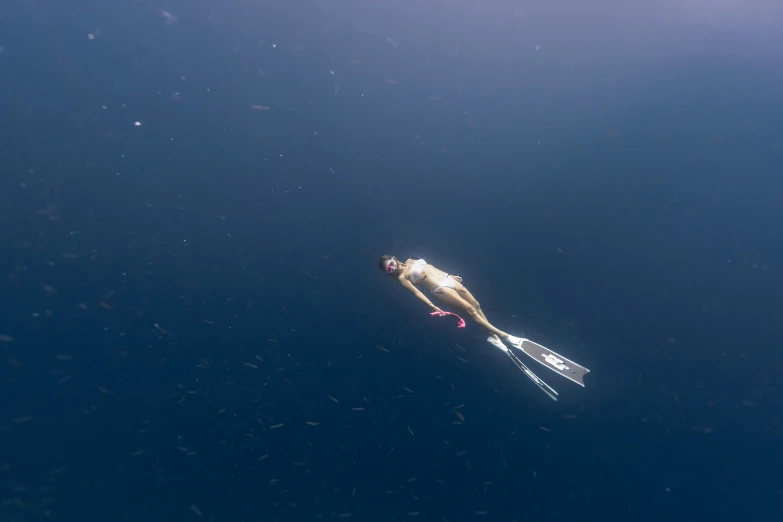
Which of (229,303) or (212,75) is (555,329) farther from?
(212,75)

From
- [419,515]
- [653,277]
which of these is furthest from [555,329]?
[419,515]

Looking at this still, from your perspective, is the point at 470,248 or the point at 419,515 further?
the point at 419,515

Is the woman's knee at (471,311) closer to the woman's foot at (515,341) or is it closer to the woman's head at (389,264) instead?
the woman's foot at (515,341)

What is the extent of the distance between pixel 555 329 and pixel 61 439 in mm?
5690

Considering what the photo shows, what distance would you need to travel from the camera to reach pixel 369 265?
422 cm

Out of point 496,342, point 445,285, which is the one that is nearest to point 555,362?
point 496,342

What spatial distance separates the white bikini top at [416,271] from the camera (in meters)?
3.87

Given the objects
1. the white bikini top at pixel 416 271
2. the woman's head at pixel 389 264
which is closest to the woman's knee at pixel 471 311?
the white bikini top at pixel 416 271

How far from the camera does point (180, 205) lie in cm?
407

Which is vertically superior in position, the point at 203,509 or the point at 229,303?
the point at 229,303

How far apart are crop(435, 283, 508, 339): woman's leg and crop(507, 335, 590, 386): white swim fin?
295 millimetres

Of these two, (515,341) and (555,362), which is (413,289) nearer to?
(515,341)

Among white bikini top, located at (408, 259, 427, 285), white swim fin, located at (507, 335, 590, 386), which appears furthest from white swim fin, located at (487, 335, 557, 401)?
white bikini top, located at (408, 259, 427, 285)

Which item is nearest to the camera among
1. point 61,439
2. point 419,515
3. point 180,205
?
point 180,205
